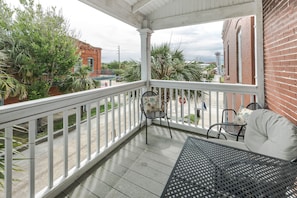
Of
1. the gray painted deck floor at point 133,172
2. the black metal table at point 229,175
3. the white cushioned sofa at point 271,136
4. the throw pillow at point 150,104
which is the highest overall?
the throw pillow at point 150,104

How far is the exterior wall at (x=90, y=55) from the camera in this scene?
7.78 feet

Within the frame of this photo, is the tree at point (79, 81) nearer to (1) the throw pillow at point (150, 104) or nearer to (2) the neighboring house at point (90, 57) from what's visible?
(2) the neighboring house at point (90, 57)

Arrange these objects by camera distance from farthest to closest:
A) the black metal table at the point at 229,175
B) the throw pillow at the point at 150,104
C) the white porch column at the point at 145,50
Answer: the white porch column at the point at 145,50 → the throw pillow at the point at 150,104 → the black metal table at the point at 229,175

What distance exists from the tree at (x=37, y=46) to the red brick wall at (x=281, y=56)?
2.52 m

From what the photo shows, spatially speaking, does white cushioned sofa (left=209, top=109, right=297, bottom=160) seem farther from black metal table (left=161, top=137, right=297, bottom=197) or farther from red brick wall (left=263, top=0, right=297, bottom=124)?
red brick wall (left=263, top=0, right=297, bottom=124)

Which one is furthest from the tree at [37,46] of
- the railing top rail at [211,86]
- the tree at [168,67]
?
the tree at [168,67]

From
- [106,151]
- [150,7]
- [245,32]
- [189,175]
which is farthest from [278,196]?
[245,32]

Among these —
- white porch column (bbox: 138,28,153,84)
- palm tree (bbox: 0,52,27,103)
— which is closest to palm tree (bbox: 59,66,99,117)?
palm tree (bbox: 0,52,27,103)

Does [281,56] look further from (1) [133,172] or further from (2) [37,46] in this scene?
(2) [37,46]

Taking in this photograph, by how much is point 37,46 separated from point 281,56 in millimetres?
2854

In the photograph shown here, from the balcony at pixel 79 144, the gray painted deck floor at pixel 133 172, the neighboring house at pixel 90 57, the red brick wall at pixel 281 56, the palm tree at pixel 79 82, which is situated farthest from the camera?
the neighboring house at pixel 90 57

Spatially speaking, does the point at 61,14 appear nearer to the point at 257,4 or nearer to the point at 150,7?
the point at 150,7

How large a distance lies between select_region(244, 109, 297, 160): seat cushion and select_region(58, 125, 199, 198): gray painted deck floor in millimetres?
1131

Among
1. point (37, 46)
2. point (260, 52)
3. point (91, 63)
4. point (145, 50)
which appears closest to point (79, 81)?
point (91, 63)
